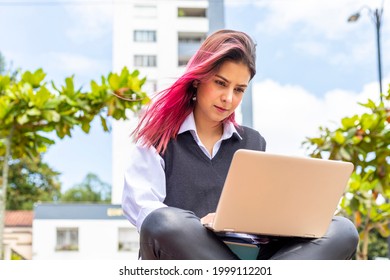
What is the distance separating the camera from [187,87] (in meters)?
1.61

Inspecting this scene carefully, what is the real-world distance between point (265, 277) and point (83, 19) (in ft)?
85.2

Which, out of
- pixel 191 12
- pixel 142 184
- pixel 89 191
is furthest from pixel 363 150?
pixel 89 191

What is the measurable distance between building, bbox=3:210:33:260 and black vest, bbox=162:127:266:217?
17.0m

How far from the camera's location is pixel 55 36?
23.0m

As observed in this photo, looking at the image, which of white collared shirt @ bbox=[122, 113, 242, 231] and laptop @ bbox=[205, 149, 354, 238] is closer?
laptop @ bbox=[205, 149, 354, 238]

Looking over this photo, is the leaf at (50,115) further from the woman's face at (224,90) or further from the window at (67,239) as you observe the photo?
the window at (67,239)

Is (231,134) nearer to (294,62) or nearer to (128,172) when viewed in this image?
(128,172)

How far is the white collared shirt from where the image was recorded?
4.69 ft

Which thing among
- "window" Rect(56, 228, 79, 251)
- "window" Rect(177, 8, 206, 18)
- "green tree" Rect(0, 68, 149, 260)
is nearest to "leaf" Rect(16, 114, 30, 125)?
"green tree" Rect(0, 68, 149, 260)

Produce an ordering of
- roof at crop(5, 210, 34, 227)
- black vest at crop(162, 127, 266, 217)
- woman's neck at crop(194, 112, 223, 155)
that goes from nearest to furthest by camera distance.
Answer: black vest at crop(162, 127, 266, 217), woman's neck at crop(194, 112, 223, 155), roof at crop(5, 210, 34, 227)

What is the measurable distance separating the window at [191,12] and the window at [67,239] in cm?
749

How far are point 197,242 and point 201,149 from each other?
0.36 metres

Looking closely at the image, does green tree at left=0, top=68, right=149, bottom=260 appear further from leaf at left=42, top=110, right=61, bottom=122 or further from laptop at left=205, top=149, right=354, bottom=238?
laptop at left=205, top=149, right=354, bottom=238

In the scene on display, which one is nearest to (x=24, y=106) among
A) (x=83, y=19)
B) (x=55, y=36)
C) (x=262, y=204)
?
(x=262, y=204)
